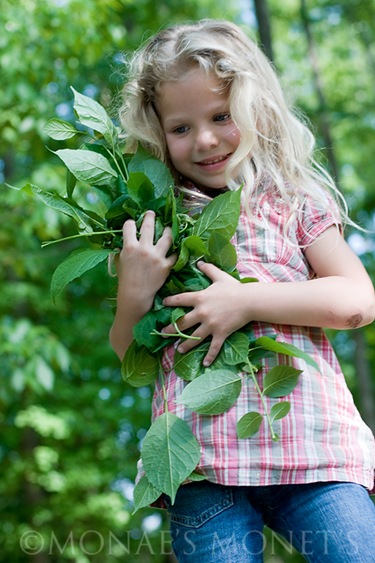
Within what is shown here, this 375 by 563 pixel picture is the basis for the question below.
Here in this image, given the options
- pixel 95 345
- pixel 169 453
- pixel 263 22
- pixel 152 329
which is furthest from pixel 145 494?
pixel 95 345

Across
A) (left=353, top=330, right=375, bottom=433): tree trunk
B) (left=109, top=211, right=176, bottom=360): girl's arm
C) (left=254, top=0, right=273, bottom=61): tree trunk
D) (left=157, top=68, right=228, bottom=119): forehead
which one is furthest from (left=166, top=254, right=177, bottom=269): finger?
(left=353, top=330, right=375, bottom=433): tree trunk

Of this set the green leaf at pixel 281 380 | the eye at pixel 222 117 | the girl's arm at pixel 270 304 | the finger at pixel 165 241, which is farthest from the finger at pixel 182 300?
the eye at pixel 222 117

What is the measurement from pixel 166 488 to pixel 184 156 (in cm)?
79

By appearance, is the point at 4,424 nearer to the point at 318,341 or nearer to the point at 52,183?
the point at 52,183

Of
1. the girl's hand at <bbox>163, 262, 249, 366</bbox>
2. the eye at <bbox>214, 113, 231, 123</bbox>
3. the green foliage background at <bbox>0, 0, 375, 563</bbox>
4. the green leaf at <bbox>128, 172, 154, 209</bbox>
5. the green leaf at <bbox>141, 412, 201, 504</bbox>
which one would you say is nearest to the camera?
the green leaf at <bbox>141, 412, 201, 504</bbox>

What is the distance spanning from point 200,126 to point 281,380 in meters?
0.64

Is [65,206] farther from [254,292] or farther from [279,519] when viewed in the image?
[279,519]

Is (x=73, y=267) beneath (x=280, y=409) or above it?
above

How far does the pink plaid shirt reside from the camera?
1.57 meters

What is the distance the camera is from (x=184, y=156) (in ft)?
6.13

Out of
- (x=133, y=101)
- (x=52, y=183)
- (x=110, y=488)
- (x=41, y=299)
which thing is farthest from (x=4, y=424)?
(x=133, y=101)

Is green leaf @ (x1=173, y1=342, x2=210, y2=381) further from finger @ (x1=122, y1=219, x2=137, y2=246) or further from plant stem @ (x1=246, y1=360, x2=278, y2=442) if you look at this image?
finger @ (x1=122, y1=219, x2=137, y2=246)

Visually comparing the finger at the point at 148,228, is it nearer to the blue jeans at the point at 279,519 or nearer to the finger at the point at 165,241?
the finger at the point at 165,241

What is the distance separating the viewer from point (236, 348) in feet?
5.33
